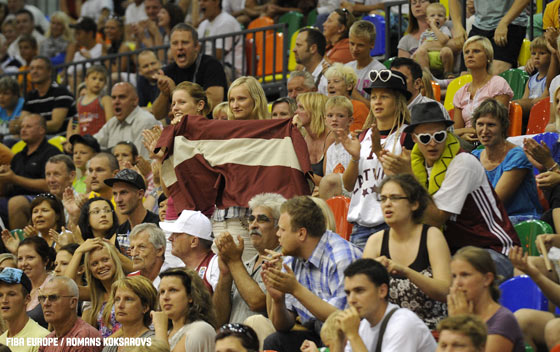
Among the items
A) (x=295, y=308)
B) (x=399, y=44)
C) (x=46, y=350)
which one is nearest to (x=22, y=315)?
(x=46, y=350)

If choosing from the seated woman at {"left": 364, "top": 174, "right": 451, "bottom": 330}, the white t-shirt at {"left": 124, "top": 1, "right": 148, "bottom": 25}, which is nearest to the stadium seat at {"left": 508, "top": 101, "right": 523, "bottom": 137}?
the seated woman at {"left": 364, "top": 174, "right": 451, "bottom": 330}

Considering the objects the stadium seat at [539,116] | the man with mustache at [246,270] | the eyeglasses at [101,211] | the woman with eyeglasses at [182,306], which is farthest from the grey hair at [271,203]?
the stadium seat at [539,116]

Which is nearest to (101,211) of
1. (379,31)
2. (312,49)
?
(312,49)

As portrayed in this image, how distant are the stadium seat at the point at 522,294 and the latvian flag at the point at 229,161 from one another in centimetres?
218

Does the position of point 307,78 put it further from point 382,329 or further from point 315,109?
point 382,329

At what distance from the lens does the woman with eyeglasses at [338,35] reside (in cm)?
1147

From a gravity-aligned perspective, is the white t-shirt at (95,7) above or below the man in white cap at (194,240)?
above

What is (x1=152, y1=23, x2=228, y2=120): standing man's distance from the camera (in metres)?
10.5

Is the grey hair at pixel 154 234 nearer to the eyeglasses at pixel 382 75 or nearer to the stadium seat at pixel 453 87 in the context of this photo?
the eyeglasses at pixel 382 75

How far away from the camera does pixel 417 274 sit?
19.0ft

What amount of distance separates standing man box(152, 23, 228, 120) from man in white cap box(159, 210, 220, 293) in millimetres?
3056

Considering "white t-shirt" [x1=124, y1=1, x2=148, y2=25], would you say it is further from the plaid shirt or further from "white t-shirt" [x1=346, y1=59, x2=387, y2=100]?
the plaid shirt

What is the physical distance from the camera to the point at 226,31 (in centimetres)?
1364

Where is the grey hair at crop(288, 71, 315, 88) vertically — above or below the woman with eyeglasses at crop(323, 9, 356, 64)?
below
